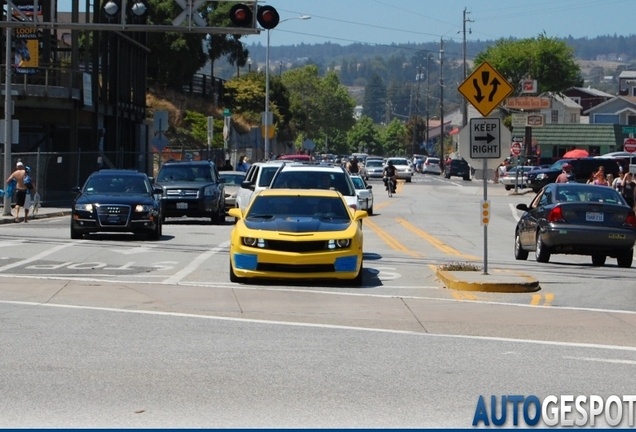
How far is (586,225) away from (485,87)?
4.43 m

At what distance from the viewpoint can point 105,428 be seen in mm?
7328

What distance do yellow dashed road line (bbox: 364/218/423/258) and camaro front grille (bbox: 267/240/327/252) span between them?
270 inches

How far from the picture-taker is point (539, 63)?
11000 cm

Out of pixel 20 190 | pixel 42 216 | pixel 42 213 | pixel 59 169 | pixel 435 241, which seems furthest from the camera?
pixel 59 169

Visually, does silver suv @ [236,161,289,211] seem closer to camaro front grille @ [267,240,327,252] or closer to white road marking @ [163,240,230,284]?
white road marking @ [163,240,230,284]

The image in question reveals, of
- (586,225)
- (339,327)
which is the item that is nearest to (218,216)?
(586,225)

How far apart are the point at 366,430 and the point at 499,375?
8.05ft

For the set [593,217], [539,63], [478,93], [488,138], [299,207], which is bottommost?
[593,217]

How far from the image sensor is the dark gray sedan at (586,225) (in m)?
20.4

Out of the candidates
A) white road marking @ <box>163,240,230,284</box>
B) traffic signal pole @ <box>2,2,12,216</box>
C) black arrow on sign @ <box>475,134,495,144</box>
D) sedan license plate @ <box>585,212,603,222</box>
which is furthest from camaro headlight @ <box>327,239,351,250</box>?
traffic signal pole @ <box>2,2,12,216</box>

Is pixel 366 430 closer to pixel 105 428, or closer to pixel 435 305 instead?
pixel 105 428

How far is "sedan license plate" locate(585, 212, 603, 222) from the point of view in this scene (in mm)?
20562

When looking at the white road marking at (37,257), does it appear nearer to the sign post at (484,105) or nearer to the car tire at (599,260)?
the sign post at (484,105)

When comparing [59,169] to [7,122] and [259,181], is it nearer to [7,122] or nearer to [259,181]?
[7,122]
